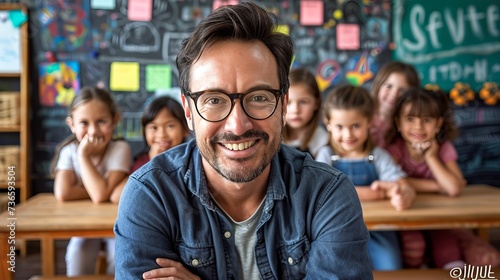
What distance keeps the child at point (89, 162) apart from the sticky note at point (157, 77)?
158 cm

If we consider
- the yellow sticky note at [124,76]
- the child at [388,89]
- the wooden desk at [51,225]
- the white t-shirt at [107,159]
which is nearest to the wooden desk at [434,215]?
the child at [388,89]

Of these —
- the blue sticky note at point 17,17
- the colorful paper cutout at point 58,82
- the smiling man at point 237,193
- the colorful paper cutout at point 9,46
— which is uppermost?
the blue sticky note at point 17,17

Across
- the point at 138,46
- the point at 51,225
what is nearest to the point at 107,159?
the point at 51,225

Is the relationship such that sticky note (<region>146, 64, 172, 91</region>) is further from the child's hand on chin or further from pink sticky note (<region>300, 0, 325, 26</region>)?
the child's hand on chin

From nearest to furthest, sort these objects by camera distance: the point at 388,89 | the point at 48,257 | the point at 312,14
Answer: the point at 48,257 → the point at 388,89 → the point at 312,14

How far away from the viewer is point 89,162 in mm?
2244

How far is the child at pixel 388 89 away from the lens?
2.73m

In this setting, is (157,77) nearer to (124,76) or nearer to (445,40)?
(124,76)

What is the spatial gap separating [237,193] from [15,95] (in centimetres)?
308

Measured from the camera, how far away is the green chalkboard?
4195 millimetres

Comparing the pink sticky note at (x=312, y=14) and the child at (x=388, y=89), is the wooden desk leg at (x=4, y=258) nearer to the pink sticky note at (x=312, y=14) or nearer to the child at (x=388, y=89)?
the child at (x=388, y=89)

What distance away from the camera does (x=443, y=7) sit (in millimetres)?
4211

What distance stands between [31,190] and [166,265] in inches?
125

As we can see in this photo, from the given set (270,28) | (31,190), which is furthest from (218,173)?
(31,190)
